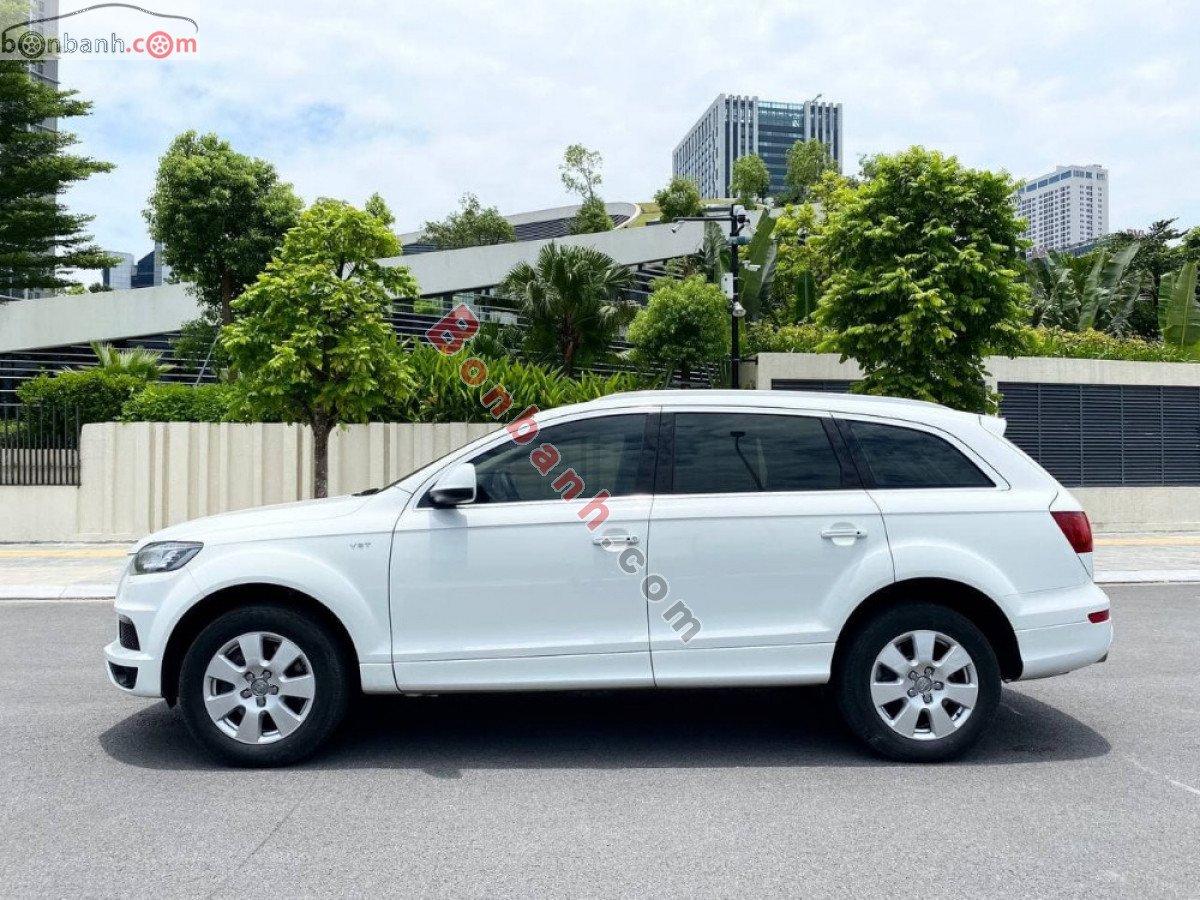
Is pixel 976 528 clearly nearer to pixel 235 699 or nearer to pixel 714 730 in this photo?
pixel 714 730

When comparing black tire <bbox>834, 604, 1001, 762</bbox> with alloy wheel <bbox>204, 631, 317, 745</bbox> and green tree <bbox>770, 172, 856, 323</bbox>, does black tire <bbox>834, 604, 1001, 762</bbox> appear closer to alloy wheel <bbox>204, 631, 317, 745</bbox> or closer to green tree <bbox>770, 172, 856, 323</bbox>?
alloy wheel <bbox>204, 631, 317, 745</bbox>

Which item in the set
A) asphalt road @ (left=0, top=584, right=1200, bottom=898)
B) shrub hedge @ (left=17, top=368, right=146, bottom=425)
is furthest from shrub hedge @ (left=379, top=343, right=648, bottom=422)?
asphalt road @ (left=0, top=584, right=1200, bottom=898)

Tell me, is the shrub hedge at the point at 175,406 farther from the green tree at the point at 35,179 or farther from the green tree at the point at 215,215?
the green tree at the point at 35,179

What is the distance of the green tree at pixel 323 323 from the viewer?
41.1 ft

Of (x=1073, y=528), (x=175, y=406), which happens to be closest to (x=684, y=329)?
(x=175, y=406)

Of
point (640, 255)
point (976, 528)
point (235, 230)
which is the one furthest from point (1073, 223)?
point (976, 528)

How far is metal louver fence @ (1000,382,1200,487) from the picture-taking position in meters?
18.6

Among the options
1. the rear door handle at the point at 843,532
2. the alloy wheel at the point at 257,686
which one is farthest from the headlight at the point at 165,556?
the rear door handle at the point at 843,532

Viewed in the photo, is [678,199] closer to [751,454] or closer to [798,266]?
[798,266]

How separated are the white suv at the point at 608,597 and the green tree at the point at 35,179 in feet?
99.7

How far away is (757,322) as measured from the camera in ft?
86.4

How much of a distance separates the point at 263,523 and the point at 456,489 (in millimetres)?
1051

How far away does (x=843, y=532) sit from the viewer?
488 cm

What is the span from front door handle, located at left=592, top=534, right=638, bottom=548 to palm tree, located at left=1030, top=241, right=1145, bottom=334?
23753 millimetres
